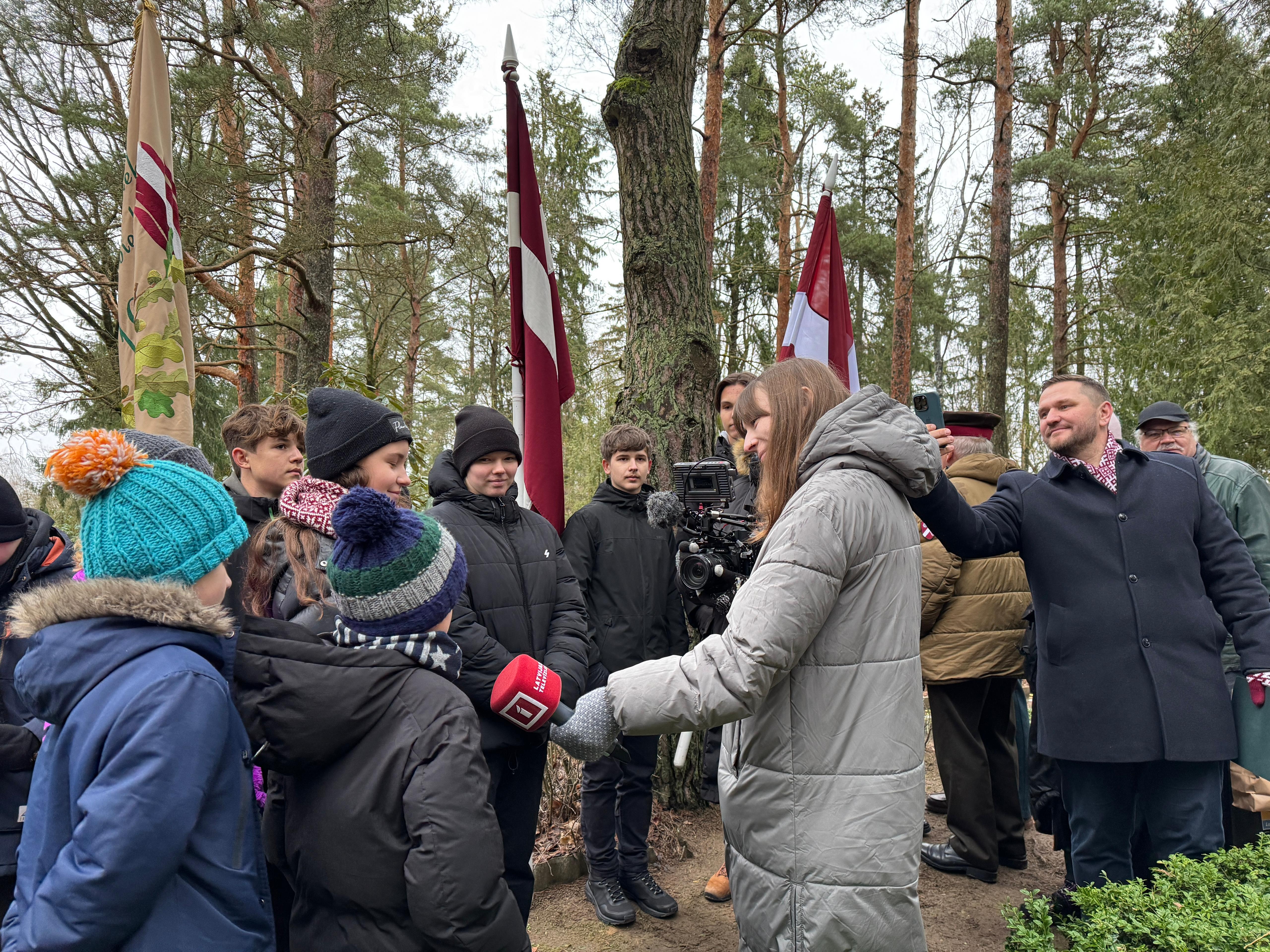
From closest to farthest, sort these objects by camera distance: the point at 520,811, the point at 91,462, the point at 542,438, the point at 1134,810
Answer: the point at 91,462, the point at 520,811, the point at 1134,810, the point at 542,438

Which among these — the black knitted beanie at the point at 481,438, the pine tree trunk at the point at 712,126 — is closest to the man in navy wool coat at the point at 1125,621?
the black knitted beanie at the point at 481,438

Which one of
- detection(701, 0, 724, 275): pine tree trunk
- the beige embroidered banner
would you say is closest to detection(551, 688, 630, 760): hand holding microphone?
the beige embroidered banner

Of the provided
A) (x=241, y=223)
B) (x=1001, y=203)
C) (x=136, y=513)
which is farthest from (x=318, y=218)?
(x=1001, y=203)

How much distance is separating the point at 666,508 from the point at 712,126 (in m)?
9.15

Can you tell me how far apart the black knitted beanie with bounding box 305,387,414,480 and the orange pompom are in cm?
82

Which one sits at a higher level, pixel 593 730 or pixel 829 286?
pixel 829 286

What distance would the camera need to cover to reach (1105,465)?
9.19 feet

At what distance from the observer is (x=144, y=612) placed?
1348 millimetres

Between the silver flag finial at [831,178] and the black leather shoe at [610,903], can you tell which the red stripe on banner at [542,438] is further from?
the silver flag finial at [831,178]

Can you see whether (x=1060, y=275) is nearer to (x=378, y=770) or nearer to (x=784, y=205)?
(x=784, y=205)

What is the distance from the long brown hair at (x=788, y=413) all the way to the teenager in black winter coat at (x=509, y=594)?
3.11 ft

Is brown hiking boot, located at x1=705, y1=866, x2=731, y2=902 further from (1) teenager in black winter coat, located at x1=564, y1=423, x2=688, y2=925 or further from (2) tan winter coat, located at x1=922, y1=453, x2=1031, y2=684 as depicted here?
(2) tan winter coat, located at x1=922, y1=453, x2=1031, y2=684

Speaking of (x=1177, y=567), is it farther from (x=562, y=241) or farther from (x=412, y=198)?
(x=562, y=241)

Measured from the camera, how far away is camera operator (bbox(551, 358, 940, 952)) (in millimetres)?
1662
